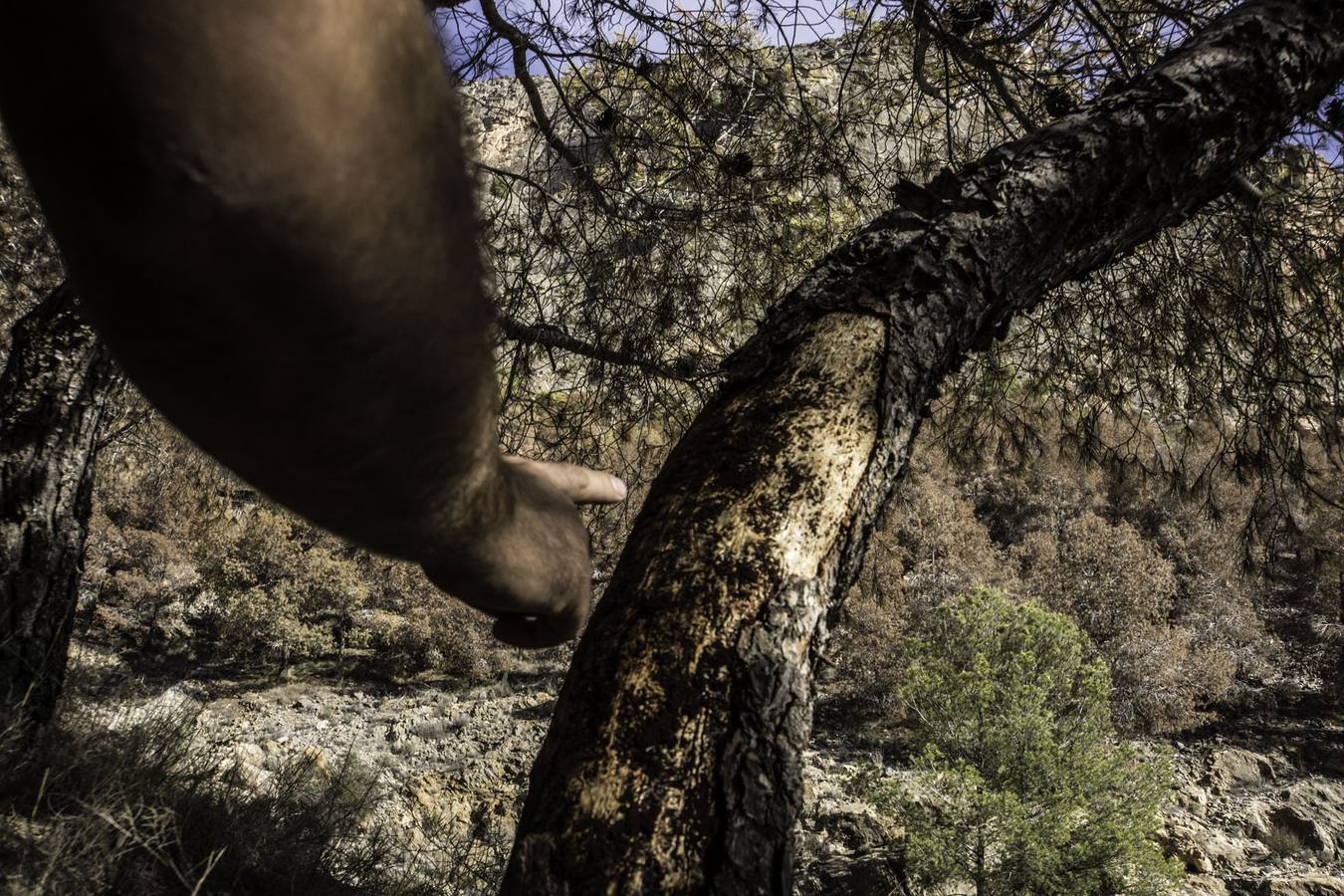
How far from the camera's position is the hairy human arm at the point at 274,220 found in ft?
0.93

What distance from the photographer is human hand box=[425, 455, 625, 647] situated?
0.60m

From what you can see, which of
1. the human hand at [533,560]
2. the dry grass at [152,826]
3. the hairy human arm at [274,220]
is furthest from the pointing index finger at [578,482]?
the dry grass at [152,826]

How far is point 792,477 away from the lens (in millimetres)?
817

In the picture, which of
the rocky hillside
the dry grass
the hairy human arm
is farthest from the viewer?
the rocky hillside

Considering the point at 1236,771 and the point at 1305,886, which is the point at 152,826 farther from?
the point at 1236,771

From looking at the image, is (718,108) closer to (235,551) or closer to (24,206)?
(24,206)

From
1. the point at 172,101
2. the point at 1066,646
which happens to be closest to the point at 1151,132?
the point at 172,101

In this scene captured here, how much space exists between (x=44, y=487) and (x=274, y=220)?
2709 millimetres

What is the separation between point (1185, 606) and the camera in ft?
36.2

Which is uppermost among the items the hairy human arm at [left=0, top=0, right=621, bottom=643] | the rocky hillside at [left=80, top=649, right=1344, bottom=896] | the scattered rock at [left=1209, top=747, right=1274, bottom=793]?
the scattered rock at [left=1209, top=747, right=1274, bottom=793]

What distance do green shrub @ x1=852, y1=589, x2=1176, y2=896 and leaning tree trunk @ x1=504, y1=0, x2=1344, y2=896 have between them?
5.96 metres

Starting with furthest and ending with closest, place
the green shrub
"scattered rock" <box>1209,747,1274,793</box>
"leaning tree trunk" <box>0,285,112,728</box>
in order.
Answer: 1. "scattered rock" <box>1209,747,1274,793</box>
2. the green shrub
3. "leaning tree trunk" <box>0,285,112,728</box>

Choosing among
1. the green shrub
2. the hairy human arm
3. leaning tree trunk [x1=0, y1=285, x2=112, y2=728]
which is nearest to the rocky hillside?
the green shrub

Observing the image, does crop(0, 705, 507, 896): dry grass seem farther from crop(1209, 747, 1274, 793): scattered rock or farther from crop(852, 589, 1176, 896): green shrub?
crop(1209, 747, 1274, 793): scattered rock
